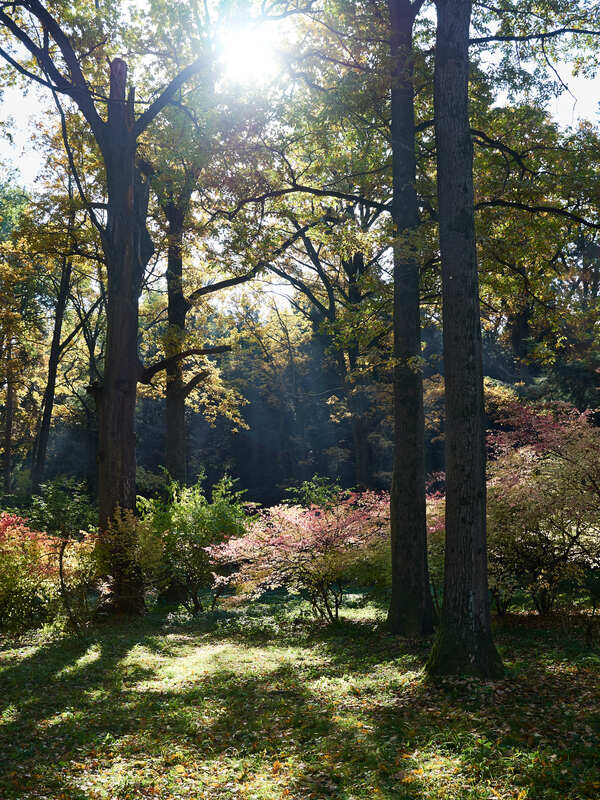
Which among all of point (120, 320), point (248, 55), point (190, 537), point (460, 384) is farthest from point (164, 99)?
point (460, 384)

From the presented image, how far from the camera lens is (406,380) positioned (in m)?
8.24

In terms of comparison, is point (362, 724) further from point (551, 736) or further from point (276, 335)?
point (276, 335)

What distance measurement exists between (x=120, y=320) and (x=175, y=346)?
116 inches

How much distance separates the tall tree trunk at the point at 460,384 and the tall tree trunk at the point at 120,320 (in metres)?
6.33

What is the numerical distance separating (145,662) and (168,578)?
3267mm

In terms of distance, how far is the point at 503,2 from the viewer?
27.3 feet

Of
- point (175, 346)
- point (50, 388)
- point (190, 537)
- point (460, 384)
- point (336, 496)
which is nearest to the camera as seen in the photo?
point (460, 384)

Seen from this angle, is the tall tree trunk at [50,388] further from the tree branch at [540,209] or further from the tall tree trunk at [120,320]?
the tree branch at [540,209]

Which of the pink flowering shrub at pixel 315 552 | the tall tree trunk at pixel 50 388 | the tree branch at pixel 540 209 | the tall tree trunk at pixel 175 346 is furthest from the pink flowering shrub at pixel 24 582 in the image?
the tall tree trunk at pixel 50 388

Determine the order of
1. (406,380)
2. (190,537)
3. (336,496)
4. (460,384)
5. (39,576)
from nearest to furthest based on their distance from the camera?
(460,384) → (39,576) → (406,380) → (190,537) → (336,496)

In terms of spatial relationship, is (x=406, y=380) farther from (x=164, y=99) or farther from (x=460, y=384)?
(x=164, y=99)

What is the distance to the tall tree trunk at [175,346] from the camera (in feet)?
44.5

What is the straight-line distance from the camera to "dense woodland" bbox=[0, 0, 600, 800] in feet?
Answer: 14.0

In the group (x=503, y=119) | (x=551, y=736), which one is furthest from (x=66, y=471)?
(x=551, y=736)
